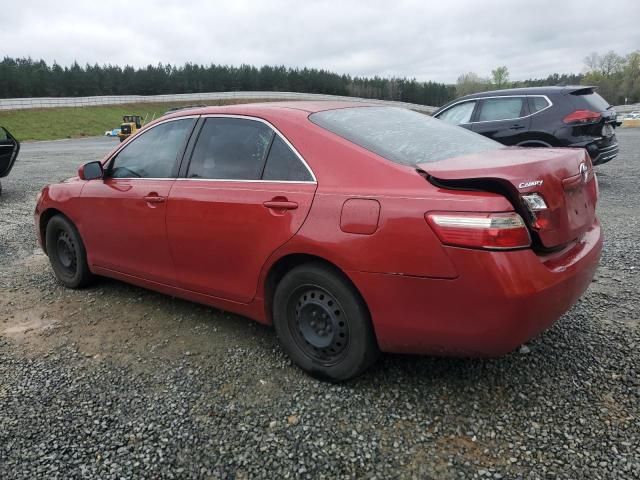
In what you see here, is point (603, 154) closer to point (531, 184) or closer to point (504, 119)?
point (504, 119)

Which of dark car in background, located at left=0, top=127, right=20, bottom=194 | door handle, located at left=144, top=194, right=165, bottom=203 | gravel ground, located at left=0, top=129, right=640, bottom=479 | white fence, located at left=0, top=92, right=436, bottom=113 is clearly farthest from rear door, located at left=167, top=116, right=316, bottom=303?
white fence, located at left=0, top=92, right=436, bottom=113

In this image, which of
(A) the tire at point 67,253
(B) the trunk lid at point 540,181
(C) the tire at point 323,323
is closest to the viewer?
(B) the trunk lid at point 540,181

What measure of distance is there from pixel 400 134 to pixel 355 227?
2.74 feet

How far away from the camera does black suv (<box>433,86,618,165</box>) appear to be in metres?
7.83

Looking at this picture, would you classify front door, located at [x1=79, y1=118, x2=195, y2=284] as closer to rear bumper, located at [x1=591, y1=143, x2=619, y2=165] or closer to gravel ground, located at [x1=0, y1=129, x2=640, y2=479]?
gravel ground, located at [x1=0, y1=129, x2=640, y2=479]

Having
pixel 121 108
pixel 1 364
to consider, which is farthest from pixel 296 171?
pixel 121 108

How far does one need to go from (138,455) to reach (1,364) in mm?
1570

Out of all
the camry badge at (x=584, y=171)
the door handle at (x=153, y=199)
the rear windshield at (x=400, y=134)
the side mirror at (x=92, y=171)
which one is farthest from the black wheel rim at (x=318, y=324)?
the side mirror at (x=92, y=171)

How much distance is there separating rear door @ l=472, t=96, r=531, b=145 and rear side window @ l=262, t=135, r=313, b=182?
631 centimetres

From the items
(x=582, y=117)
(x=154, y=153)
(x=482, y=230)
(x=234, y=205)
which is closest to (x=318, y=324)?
(x=234, y=205)

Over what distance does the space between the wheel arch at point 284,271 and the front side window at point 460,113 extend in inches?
271

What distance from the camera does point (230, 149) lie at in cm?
336

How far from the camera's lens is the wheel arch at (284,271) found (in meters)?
2.70

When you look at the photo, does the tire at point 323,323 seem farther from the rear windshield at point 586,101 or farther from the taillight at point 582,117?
the rear windshield at point 586,101
